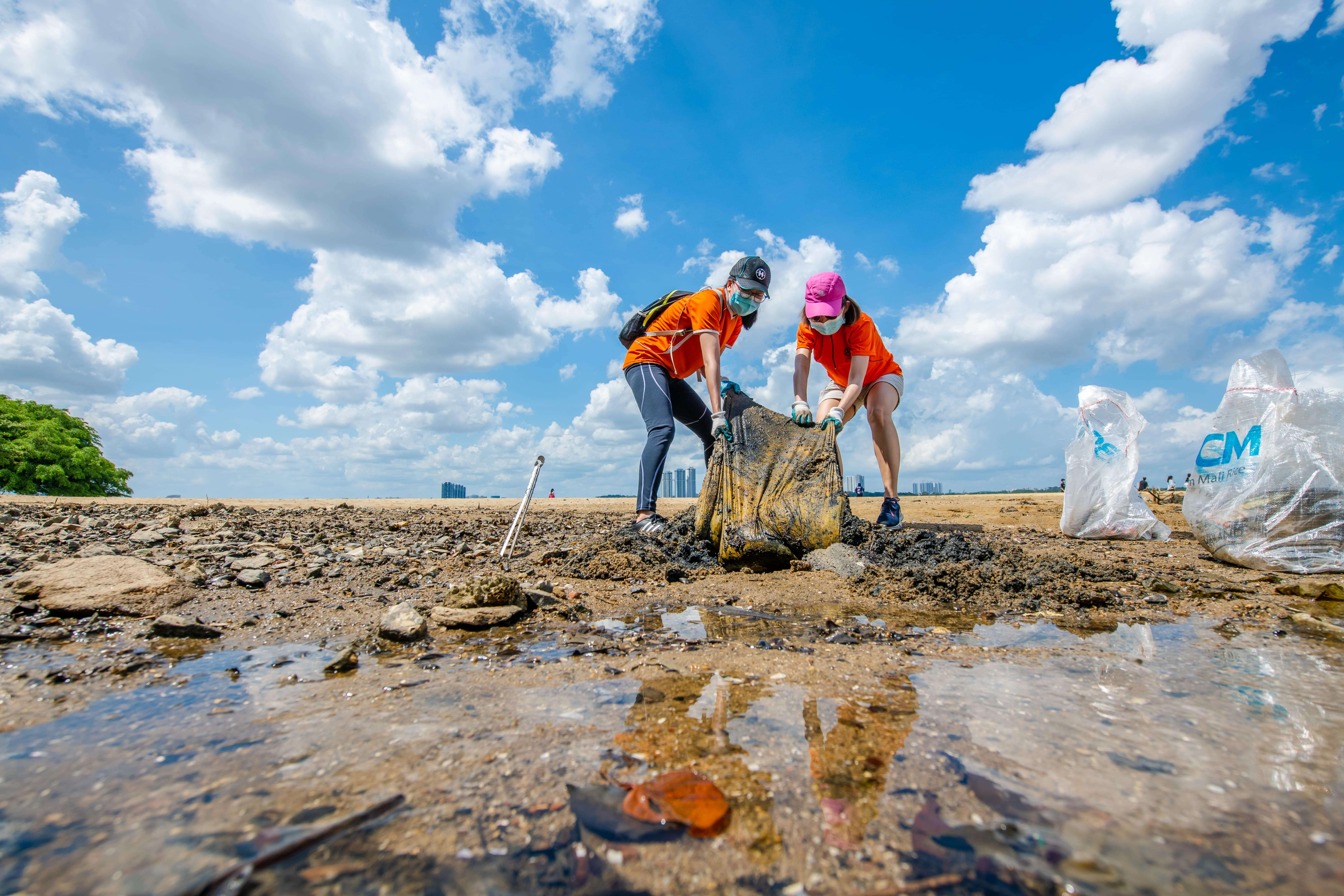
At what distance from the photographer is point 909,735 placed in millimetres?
1386

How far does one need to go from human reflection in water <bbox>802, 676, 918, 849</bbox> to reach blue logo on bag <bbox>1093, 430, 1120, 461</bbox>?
4.64 metres

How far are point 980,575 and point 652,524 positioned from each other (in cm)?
210

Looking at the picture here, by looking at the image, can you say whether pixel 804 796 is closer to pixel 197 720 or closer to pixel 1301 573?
pixel 197 720

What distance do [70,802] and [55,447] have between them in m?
30.9

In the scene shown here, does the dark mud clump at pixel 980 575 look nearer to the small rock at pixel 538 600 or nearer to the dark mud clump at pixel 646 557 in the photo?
the dark mud clump at pixel 646 557

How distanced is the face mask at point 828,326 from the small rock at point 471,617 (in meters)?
3.34

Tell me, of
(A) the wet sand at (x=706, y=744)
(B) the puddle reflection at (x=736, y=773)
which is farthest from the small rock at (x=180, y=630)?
(B) the puddle reflection at (x=736, y=773)

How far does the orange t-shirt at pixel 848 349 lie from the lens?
488cm

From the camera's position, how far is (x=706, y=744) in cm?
134

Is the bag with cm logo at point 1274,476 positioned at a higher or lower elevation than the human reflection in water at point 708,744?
higher

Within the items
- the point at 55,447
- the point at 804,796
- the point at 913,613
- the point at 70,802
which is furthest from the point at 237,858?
the point at 55,447

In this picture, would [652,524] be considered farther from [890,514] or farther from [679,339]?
[890,514]

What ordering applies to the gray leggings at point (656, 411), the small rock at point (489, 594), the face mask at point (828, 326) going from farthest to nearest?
1. the face mask at point (828, 326)
2. the gray leggings at point (656, 411)
3. the small rock at point (489, 594)

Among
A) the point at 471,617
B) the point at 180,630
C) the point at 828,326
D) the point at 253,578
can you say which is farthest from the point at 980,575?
the point at 253,578
